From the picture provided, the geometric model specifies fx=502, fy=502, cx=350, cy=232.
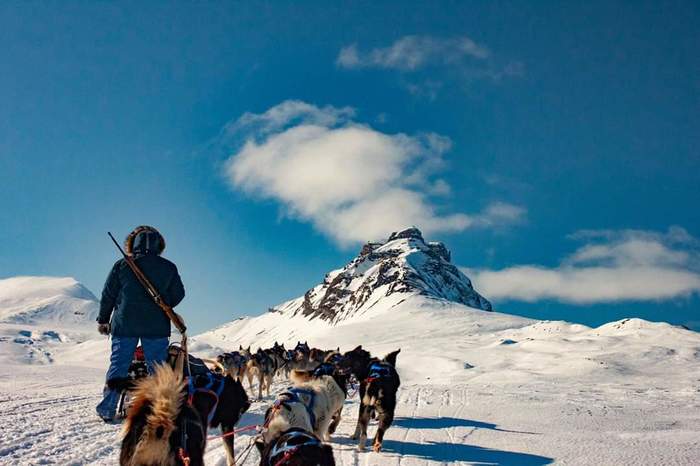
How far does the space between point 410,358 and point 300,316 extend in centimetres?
13032

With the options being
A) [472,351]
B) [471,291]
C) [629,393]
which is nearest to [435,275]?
[471,291]

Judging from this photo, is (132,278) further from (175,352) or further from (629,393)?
(629,393)

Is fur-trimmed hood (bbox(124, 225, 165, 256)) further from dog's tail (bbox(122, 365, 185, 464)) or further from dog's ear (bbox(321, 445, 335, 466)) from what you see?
dog's ear (bbox(321, 445, 335, 466))

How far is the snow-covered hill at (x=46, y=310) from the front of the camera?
6159 cm

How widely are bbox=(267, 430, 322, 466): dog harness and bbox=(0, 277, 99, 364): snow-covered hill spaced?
47959mm

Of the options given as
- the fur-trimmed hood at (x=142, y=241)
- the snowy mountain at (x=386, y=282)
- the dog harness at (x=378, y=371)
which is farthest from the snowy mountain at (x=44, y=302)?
the fur-trimmed hood at (x=142, y=241)

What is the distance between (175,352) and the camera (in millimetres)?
5742

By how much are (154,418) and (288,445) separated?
89cm

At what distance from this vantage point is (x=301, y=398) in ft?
16.0

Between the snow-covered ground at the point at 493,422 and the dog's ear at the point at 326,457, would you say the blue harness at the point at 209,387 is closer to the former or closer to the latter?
the dog's ear at the point at 326,457

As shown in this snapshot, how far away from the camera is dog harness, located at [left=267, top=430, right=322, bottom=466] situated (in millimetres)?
3256

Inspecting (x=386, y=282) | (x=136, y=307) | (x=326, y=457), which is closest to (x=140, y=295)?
(x=136, y=307)

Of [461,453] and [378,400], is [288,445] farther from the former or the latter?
[461,453]

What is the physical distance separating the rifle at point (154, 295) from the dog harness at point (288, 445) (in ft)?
6.73
